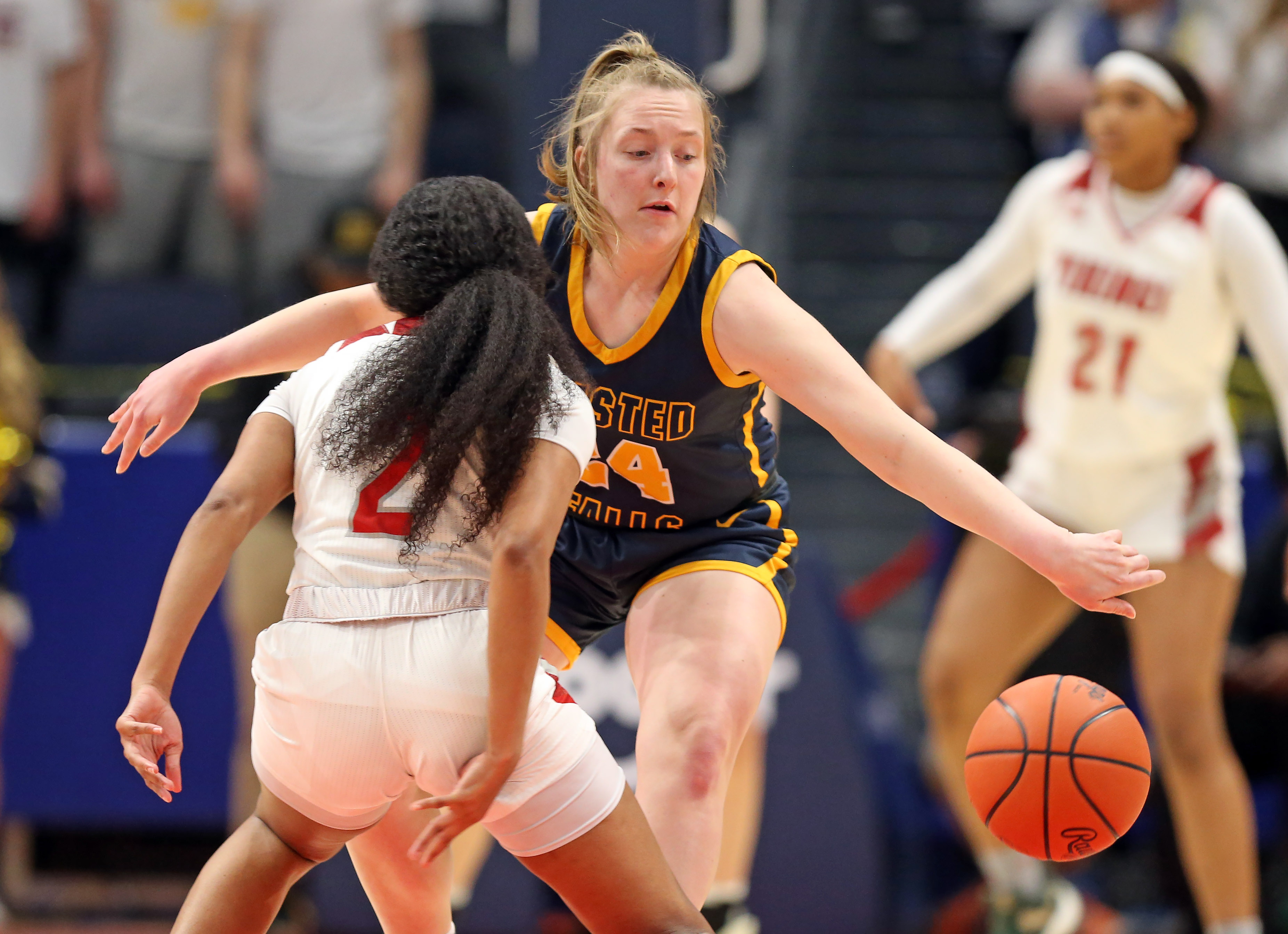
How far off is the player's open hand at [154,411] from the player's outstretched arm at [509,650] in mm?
736

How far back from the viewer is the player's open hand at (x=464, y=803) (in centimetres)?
233

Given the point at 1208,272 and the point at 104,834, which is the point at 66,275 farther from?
the point at 1208,272

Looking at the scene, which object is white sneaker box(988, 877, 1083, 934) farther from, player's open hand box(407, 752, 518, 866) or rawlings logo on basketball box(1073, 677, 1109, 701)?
player's open hand box(407, 752, 518, 866)

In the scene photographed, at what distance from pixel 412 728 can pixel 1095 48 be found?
531cm

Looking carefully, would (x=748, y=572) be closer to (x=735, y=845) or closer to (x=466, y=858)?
(x=735, y=845)

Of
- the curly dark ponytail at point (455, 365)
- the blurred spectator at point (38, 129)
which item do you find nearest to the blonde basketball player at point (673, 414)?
the curly dark ponytail at point (455, 365)

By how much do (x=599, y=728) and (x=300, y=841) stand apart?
8.55 ft

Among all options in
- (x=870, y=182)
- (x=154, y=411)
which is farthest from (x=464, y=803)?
(x=870, y=182)

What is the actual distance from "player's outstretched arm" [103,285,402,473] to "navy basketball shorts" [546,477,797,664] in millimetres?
626

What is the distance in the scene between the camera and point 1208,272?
15.4ft

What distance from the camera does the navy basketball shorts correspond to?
10.5 ft

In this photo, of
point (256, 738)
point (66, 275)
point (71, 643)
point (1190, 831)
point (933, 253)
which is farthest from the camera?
point (933, 253)

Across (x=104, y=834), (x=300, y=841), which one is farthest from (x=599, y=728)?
(x=300, y=841)

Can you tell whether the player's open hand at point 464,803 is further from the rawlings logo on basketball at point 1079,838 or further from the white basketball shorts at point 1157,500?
the white basketball shorts at point 1157,500
